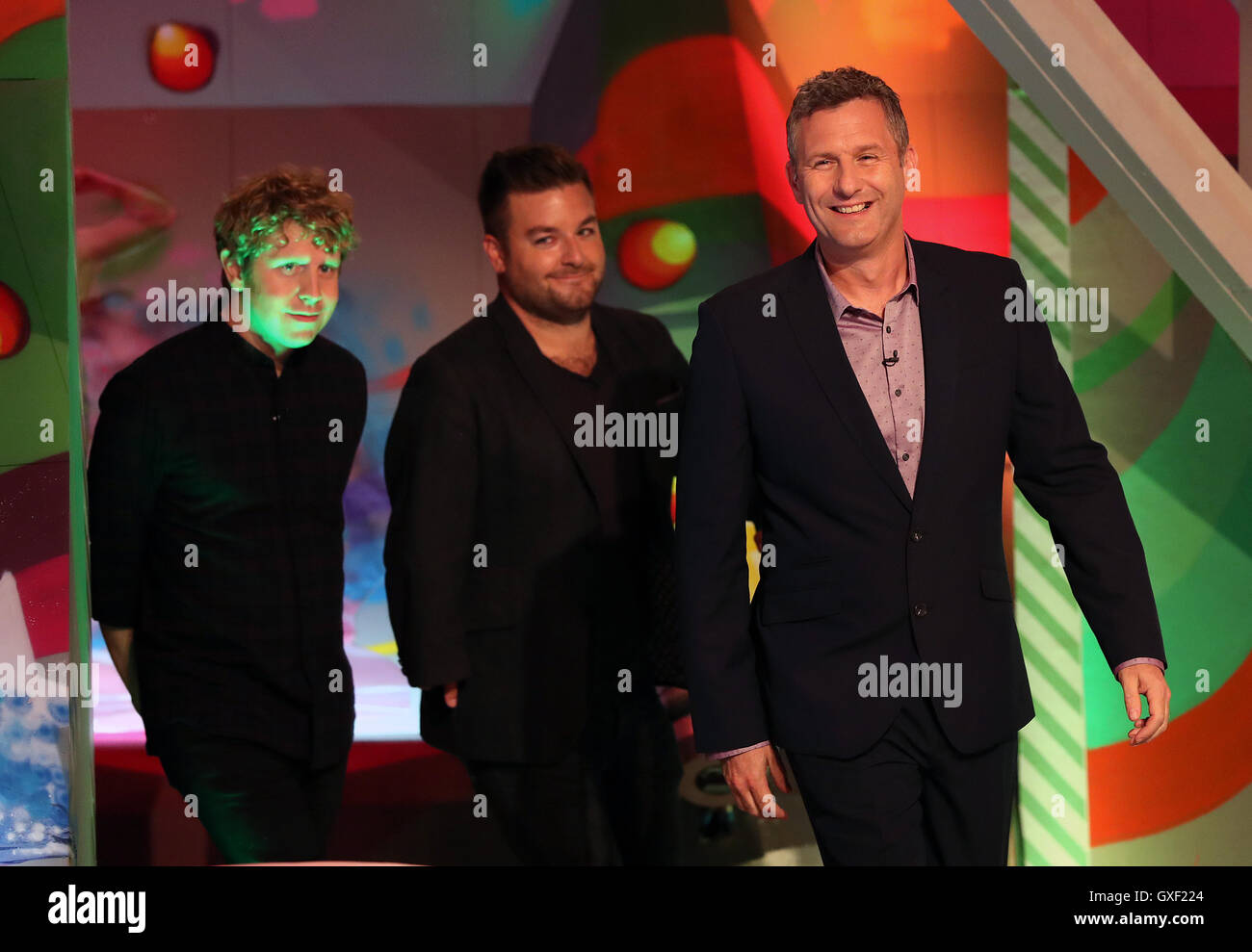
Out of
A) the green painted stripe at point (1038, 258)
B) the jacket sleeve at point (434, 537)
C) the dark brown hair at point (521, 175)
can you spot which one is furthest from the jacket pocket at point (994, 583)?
Answer: the dark brown hair at point (521, 175)

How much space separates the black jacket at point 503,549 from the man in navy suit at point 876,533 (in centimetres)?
106

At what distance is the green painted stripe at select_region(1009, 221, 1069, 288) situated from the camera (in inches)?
172

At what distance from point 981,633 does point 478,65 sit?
250 cm

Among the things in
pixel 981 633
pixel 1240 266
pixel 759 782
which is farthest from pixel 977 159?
pixel 759 782

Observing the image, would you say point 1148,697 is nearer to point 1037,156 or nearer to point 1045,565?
point 1045,565

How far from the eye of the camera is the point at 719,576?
2904 millimetres

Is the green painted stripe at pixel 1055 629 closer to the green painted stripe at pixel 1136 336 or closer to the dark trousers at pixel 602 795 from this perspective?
the green painted stripe at pixel 1136 336

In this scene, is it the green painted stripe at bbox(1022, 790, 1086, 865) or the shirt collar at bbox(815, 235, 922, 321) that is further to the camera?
the green painted stripe at bbox(1022, 790, 1086, 865)

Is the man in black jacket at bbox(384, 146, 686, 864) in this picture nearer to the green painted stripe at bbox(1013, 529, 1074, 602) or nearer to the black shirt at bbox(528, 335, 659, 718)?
the black shirt at bbox(528, 335, 659, 718)

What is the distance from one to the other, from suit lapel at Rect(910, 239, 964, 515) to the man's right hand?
617 millimetres

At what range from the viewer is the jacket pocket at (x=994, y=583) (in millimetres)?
2939

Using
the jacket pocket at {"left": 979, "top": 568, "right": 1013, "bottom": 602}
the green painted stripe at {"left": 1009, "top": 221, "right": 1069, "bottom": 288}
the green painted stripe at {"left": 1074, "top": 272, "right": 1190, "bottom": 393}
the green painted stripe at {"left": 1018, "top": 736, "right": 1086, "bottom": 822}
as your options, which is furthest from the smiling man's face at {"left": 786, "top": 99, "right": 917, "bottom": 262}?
the green painted stripe at {"left": 1018, "top": 736, "right": 1086, "bottom": 822}

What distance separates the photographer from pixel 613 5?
438 centimetres

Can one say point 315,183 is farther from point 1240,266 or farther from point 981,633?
point 1240,266
